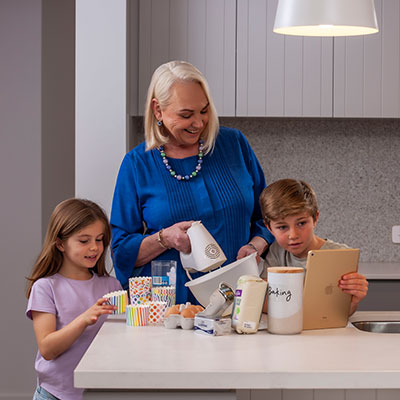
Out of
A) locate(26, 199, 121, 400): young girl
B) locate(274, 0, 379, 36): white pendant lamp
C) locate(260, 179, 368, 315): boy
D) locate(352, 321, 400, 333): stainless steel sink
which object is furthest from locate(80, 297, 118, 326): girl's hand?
locate(274, 0, 379, 36): white pendant lamp

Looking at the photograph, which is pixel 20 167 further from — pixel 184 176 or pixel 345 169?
pixel 184 176

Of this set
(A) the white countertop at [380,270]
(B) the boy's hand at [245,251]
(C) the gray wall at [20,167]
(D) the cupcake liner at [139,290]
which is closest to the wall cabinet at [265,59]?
(A) the white countertop at [380,270]

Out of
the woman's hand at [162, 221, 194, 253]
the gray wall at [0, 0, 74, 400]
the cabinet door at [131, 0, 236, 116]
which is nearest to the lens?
the woman's hand at [162, 221, 194, 253]

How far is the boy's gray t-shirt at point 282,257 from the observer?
1.99m

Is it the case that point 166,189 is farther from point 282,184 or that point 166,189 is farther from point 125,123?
point 125,123

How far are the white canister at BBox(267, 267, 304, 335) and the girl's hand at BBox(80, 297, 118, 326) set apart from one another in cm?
38

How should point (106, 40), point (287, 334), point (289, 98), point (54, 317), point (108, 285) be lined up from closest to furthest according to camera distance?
point (287, 334), point (54, 317), point (108, 285), point (106, 40), point (289, 98)

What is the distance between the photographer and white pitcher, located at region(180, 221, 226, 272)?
181 cm

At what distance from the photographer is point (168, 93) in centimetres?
204

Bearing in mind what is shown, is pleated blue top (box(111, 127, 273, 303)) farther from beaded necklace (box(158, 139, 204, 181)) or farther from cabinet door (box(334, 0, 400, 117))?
cabinet door (box(334, 0, 400, 117))

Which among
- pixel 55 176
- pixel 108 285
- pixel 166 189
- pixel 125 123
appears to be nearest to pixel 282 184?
pixel 166 189

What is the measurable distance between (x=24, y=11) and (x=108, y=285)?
2.52 meters

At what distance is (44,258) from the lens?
1.98m

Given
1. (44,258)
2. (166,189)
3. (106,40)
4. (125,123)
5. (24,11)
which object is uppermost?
(24,11)
